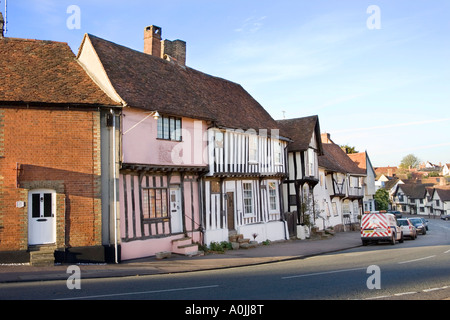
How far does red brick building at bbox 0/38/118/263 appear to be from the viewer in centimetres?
1478

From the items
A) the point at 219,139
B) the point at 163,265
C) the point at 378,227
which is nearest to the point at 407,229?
the point at 378,227

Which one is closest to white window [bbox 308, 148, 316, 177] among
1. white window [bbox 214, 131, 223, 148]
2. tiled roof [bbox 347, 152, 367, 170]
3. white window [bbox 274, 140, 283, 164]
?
white window [bbox 274, 140, 283, 164]

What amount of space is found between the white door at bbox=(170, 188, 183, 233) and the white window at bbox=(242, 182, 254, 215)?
199 inches

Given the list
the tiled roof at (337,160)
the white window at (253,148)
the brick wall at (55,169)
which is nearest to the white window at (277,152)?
the white window at (253,148)

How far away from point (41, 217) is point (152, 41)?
12.3 meters

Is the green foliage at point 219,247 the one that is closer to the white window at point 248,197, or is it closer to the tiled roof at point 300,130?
the white window at point 248,197

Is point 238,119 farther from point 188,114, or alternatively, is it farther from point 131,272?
point 131,272

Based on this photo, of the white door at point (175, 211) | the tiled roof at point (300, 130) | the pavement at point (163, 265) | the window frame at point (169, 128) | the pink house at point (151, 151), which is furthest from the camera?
the tiled roof at point (300, 130)

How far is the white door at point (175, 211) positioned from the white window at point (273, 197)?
761 cm

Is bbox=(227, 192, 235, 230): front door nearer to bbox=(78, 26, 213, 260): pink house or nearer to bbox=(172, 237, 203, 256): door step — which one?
bbox=(78, 26, 213, 260): pink house

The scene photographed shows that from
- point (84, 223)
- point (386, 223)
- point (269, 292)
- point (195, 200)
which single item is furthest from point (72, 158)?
point (386, 223)

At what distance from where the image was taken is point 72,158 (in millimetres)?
15539

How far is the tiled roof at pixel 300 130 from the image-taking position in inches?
1112
